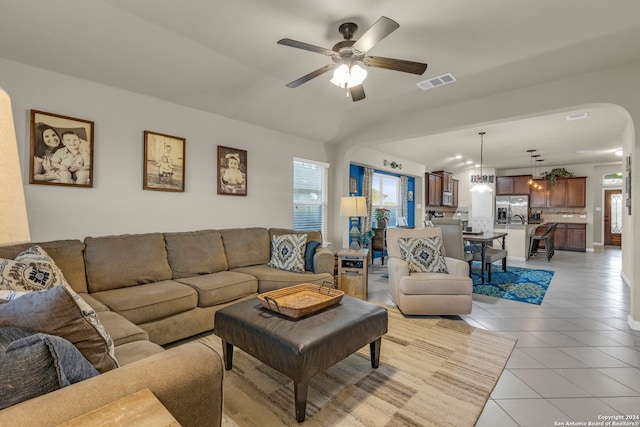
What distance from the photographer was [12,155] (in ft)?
2.10

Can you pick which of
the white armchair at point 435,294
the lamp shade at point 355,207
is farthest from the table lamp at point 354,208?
the white armchair at point 435,294

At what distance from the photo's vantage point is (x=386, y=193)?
7594 mm

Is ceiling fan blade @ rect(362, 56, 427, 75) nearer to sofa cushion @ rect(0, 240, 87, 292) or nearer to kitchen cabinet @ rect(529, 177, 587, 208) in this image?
sofa cushion @ rect(0, 240, 87, 292)

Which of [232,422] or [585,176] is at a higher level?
[585,176]

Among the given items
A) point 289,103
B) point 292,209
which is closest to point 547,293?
point 292,209

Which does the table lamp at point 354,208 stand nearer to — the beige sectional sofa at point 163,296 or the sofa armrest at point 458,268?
the beige sectional sofa at point 163,296

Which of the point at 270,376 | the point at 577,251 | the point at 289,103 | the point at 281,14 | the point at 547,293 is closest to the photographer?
the point at 270,376

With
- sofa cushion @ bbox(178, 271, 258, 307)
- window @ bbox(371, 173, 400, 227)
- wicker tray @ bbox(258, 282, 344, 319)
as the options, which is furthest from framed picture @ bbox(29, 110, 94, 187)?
window @ bbox(371, 173, 400, 227)

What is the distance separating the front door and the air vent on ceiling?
374 inches

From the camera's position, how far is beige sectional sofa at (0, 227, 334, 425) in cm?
96

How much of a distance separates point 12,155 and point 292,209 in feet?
14.1

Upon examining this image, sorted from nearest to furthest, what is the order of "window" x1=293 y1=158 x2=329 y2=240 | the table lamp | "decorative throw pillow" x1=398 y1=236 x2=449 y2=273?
"decorative throw pillow" x1=398 y1=236 x2=449 y2=273 < the table lamp < "window" x1=293 y1=158 x2=329 y2=240

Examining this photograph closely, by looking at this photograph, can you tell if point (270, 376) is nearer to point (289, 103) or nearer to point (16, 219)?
point (16, 219)

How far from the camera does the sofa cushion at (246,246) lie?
3.66 metres
